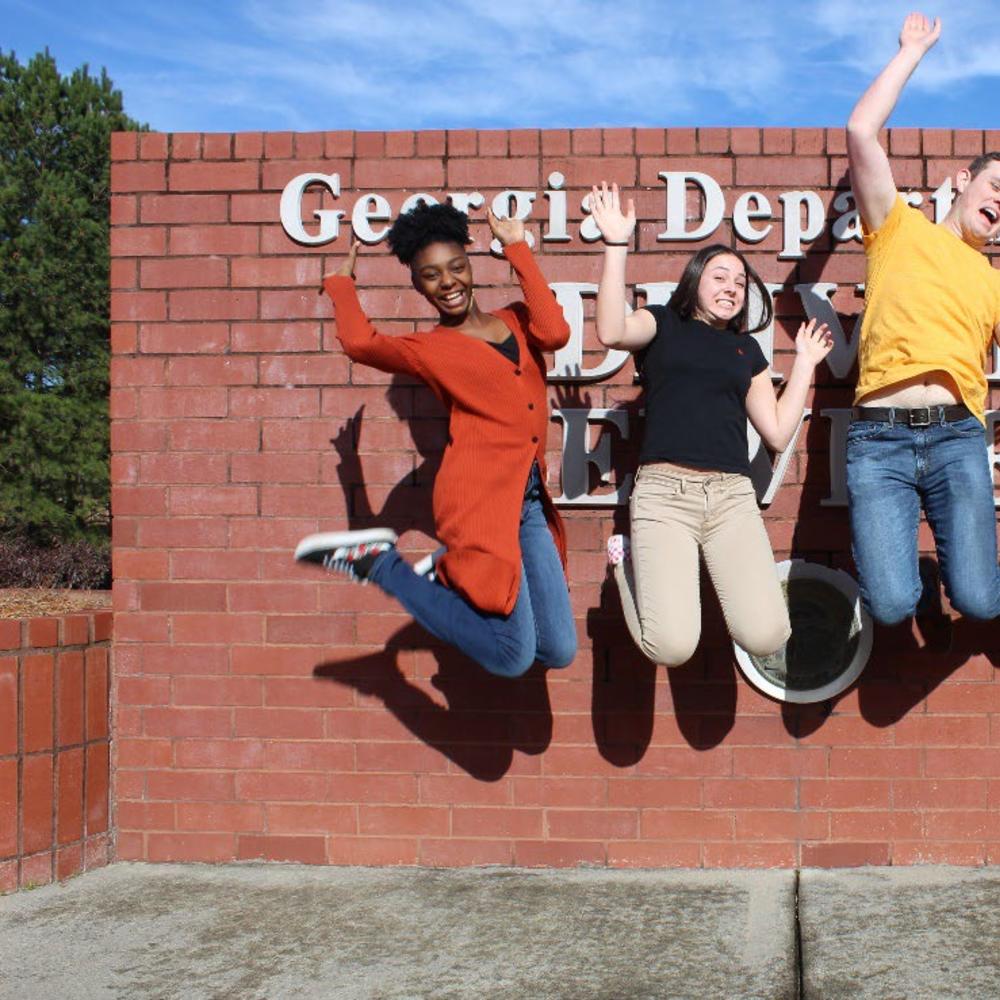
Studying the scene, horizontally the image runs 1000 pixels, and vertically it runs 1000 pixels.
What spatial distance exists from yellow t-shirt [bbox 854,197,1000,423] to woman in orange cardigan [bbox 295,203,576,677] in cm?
107

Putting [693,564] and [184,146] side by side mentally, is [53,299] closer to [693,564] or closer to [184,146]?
[184,146]

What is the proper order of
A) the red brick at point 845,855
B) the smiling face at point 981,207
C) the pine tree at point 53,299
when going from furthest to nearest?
the pine tree at point 53,299 → the red brick at point 845,855 → the smiling face at point 981,207

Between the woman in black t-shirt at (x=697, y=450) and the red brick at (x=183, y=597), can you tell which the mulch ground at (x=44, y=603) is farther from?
the woman in black t-shirt at (x=697, y=450)

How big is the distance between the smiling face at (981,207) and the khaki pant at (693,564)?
1.16 meters

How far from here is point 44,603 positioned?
210 inches

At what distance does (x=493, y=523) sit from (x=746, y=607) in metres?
0.88

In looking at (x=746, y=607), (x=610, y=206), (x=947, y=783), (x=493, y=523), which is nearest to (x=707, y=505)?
(x=746, y=607)

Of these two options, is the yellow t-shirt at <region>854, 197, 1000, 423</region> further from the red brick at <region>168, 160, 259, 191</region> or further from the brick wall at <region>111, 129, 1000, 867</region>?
the red brick at <region>168, 160, 259, 191</region>

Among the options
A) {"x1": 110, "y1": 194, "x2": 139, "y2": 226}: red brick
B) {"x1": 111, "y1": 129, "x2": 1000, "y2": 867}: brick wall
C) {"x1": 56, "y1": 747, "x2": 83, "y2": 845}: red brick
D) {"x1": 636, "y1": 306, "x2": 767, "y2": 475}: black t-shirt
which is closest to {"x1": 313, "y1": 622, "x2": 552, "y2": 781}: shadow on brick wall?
{"x1": 111, "y1": 129, "x2": 1000, "y2": 867}: brick wall

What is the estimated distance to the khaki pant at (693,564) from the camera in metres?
4.25

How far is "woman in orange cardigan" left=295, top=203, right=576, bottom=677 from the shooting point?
418cm

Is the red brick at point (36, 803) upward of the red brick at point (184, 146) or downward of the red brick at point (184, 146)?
downward

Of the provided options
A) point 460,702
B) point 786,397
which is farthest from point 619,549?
point 460,702

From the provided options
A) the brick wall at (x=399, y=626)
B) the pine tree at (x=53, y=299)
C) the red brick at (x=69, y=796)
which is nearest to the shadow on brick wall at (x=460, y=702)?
the brick wall at (x=399, y=626)
